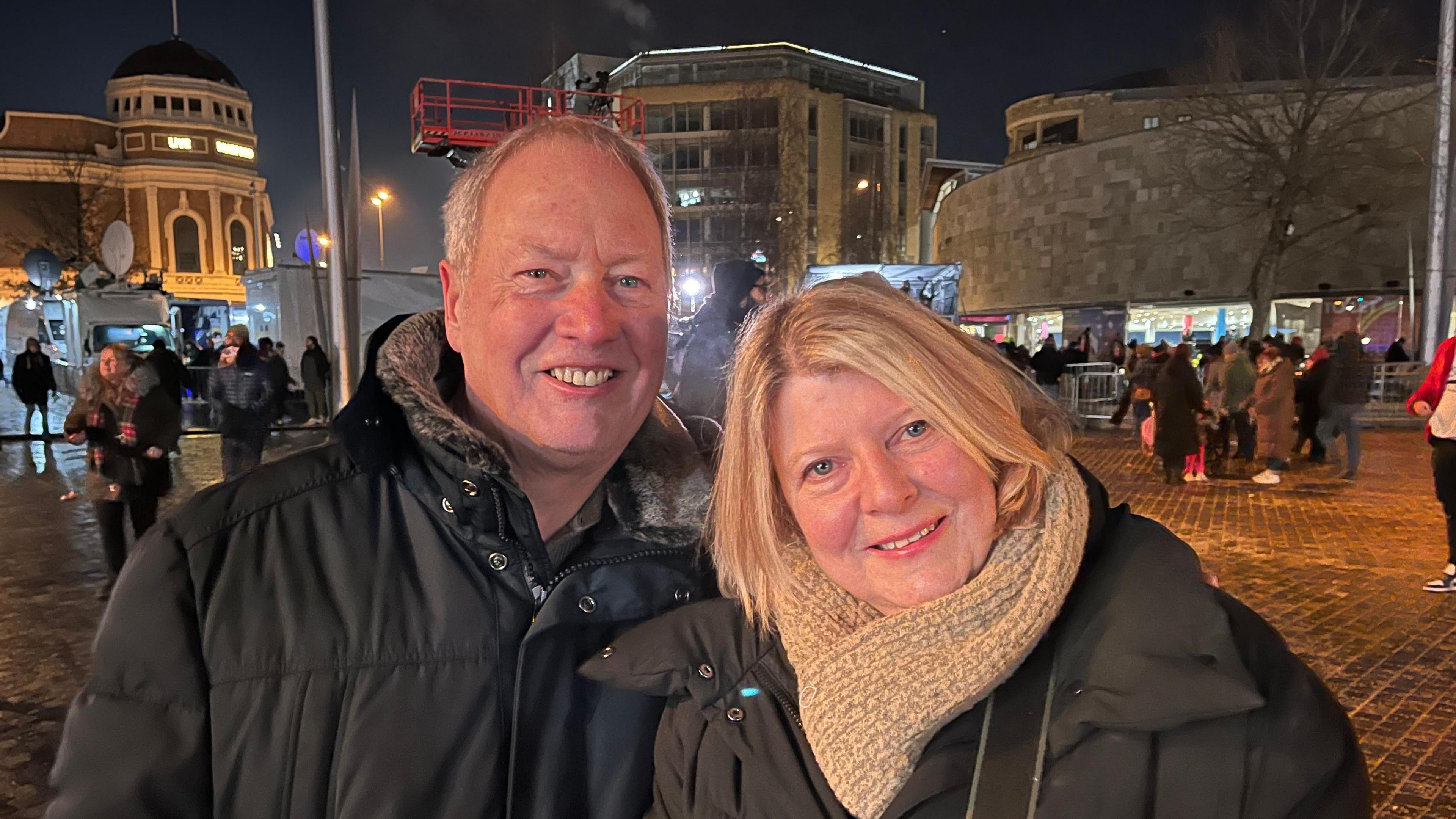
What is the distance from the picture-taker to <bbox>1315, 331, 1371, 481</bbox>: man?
1145cm

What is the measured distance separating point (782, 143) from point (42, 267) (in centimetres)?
4284

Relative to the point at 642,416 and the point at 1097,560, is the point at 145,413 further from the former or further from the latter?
the point at 1097,560

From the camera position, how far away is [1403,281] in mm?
33094

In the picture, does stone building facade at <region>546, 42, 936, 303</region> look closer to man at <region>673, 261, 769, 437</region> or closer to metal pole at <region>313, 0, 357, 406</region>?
metal pole at <region>313, 0, 357, 406</region>

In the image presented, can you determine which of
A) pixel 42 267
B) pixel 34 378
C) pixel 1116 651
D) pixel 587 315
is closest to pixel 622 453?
pixel 587 315

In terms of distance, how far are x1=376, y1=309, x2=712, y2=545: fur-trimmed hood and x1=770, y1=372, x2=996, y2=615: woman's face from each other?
0.37 meters

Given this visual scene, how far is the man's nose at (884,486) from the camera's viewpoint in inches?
58.6

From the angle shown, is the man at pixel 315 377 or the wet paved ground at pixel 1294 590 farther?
the man at pixel 315 377

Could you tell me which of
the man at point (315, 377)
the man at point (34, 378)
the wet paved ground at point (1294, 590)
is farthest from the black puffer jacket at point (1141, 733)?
the man at point (34, 378)

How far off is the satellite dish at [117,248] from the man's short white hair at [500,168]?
22857 millimetres

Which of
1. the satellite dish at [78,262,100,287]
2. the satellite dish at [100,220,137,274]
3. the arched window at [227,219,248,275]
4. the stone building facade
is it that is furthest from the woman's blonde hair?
the arched window at [227,219,248,275]

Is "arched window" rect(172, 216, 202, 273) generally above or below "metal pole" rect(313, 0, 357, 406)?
above

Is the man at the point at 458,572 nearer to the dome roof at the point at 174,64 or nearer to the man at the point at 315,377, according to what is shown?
the man at the point at 315,377

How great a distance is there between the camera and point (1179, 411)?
10906 millimetres
